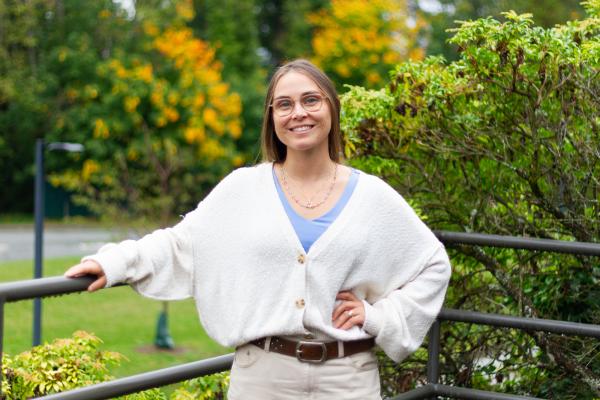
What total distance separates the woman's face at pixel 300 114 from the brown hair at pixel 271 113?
0.02 m

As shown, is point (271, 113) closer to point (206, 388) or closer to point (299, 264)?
point (299, 264)

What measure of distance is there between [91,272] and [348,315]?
2.25ft

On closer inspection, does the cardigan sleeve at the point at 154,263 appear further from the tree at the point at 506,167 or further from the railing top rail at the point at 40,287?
the tree at the point at 506,167

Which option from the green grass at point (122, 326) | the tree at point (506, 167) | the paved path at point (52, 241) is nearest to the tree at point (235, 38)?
the paved path at point (52, 241)

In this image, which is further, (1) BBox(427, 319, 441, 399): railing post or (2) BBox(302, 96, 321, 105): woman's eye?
(1) BBox(427, 319, 441, 399): railing post

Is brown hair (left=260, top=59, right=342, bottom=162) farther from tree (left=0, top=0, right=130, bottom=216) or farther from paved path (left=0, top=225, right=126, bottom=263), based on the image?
tree (left=0, top=0, right=130, bottom=216)

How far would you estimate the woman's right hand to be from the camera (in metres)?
2.58

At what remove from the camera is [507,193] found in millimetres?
4062

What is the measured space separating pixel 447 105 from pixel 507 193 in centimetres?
43

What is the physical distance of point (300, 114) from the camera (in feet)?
9.09

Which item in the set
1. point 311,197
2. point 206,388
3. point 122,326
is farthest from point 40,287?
point 122,326

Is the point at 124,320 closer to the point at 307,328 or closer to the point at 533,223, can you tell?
the point at 533,223

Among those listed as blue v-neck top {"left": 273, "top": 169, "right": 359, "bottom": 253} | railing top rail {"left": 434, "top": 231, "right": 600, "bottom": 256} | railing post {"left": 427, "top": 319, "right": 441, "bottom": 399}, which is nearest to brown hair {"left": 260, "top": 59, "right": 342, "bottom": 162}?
blue v-neck top {"left": 273, "top": 169, "right": 359, "bottom": 253}

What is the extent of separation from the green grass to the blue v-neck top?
9.79 metres
